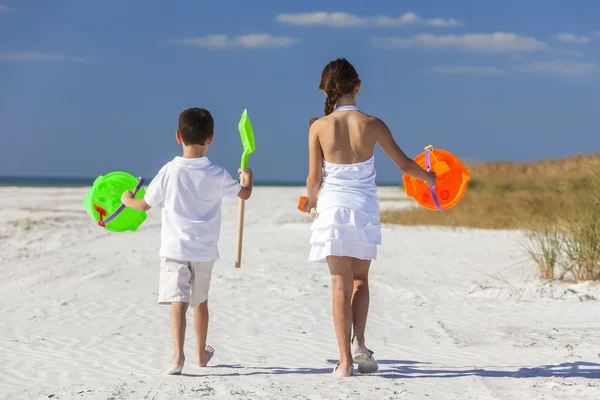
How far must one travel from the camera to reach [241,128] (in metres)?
5.45

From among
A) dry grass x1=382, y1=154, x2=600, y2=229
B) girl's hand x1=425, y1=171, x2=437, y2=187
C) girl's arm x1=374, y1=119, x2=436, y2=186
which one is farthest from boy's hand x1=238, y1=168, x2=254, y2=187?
dry grass x1=382, y1=154, x2=600, y2=229

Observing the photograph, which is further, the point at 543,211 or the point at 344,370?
the point at 543,211

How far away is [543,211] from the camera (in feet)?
46.3

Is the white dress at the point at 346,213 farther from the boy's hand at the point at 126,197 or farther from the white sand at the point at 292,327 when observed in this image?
the boy's hand at the point at 126,197

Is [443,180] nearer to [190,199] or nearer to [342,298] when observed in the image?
[342,298]

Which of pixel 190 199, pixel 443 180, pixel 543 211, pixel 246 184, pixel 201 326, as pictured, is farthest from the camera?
pixel 543 211

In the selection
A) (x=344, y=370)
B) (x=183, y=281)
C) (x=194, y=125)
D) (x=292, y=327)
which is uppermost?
(x=194, y=125)

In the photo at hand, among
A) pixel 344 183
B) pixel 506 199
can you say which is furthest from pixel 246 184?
pixel 506 199

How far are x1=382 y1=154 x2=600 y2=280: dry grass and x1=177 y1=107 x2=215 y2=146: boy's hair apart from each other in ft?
18.1

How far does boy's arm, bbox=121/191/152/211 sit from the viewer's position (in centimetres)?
518

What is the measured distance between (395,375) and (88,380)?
1.92m

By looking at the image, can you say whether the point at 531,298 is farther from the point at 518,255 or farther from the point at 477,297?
the point at 518,255

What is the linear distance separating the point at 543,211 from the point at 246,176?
10.1m

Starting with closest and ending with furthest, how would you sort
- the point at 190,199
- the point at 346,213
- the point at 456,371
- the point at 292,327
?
the point at 346,213 < the point at 190,199 < the point at 456,371 < the point at 292,327
